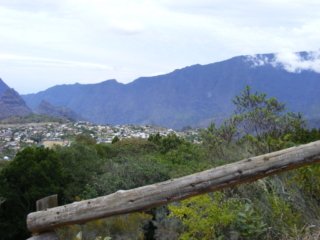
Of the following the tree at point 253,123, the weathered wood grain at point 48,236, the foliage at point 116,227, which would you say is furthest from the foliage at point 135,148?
the weathered wood grain at point 48,236

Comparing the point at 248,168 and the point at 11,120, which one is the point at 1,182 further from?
the point at 11,120

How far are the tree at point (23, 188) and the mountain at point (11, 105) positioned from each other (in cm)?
12596

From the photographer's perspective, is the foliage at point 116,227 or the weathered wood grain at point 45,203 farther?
the foliage at point 116,227

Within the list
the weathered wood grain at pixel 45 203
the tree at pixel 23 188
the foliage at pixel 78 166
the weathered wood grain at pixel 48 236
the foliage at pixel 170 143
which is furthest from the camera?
the foliage at pixel 170 143

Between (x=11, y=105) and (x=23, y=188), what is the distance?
437 feet

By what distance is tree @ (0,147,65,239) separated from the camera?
1291 cm

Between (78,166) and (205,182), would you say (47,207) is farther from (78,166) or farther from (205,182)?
(78,166)

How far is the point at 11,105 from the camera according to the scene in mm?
132250

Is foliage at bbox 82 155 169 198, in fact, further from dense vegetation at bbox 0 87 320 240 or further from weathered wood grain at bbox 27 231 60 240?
weathered wood grain at bbox 27 231 60 240

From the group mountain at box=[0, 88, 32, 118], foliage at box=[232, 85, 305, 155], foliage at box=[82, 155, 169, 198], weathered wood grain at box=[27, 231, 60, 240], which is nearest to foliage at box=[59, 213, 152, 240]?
foliage at box=[82, 155, 169, 198]

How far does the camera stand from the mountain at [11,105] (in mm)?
128125

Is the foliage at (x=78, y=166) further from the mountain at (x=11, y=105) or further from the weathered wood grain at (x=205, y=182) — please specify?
the mountain at (x=11, y=105)

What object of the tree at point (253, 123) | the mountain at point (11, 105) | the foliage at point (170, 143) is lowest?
the foliage at point (170, 143)

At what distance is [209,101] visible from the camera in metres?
188
